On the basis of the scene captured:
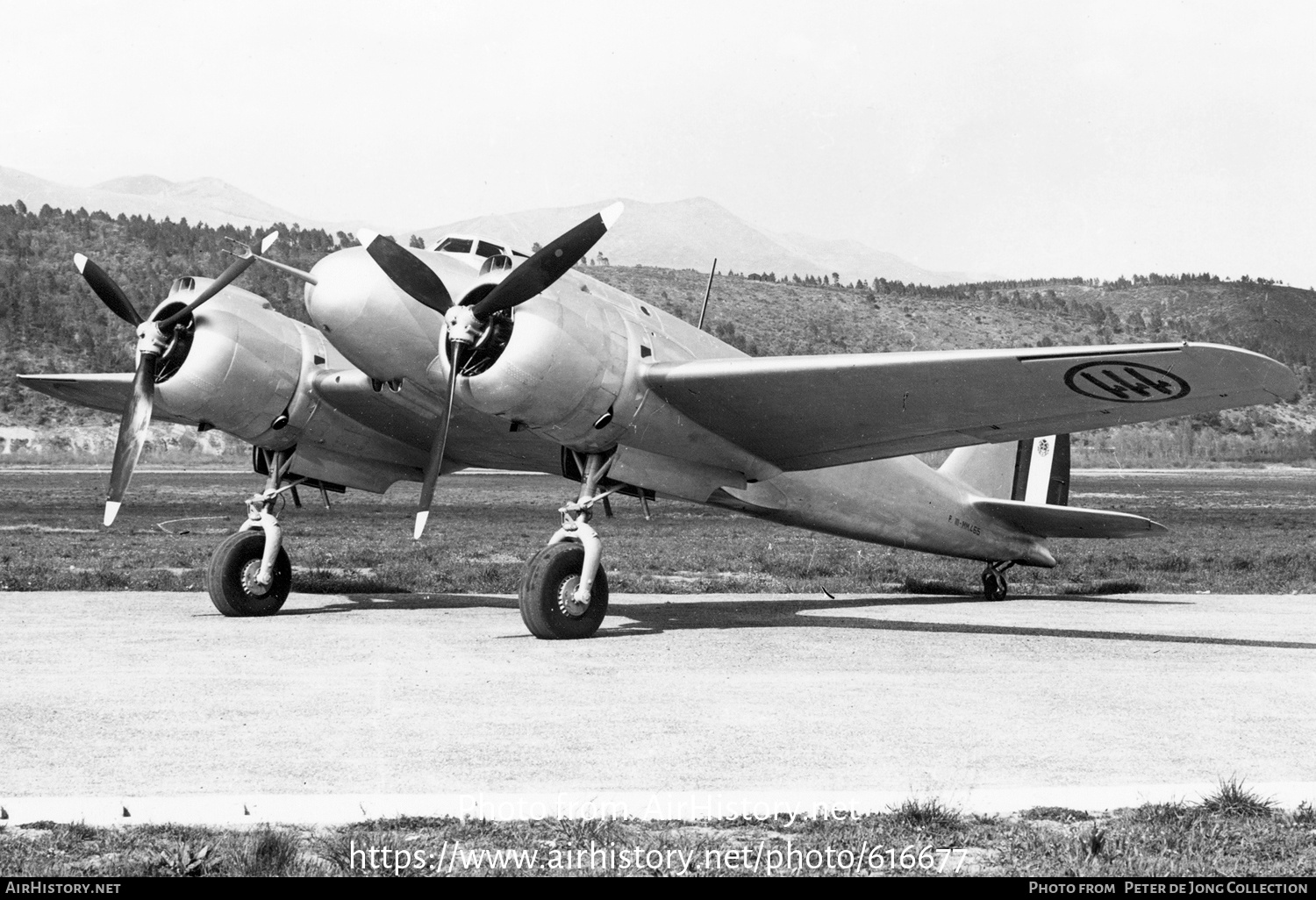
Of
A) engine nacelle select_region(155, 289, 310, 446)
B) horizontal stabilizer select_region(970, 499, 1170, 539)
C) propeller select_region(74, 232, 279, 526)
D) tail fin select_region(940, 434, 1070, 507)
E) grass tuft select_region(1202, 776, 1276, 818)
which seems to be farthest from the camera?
tail fin select_region(940, 434, 1070, 507)

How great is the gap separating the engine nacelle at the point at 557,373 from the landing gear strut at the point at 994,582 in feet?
25.4

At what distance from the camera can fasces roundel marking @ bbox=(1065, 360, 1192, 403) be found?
34.4 ft

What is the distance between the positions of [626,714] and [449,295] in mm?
4983

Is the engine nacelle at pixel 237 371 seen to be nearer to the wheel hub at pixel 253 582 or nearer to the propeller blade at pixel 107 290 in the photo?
the propeller blade at pixel 107 290

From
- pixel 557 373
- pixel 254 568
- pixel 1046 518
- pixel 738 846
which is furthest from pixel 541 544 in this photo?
pixel 738 846

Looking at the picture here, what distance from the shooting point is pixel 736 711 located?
27.0 ft

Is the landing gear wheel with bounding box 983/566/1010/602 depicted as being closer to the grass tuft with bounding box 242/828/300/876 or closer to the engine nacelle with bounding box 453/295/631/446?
the engine nacelle with bounding box 453/295/631/446

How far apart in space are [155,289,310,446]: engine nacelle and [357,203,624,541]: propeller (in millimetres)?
3114

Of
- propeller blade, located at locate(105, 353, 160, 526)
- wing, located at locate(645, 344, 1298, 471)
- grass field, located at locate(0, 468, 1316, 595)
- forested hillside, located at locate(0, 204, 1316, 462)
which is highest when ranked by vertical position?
forested hillside, located at locate(0, 204, 1316, 462)

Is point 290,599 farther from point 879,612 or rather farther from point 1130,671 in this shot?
point 1130,671

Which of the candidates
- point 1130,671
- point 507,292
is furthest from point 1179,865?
point 507,292

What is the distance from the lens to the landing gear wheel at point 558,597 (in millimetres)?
11633

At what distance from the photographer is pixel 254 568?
14258 mm

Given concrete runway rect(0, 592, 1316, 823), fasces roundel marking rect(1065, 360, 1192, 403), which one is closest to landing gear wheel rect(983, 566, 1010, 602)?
concrete runway rect(0, 592, 1316, 823)
